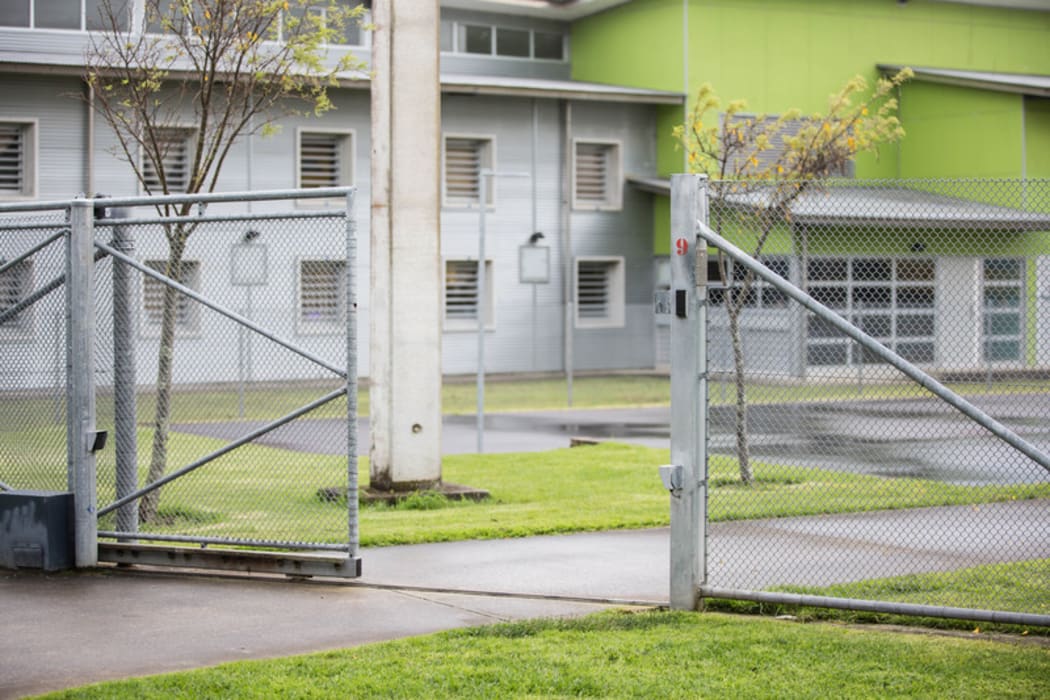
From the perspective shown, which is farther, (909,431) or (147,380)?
(909,431)

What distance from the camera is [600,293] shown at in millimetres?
40531

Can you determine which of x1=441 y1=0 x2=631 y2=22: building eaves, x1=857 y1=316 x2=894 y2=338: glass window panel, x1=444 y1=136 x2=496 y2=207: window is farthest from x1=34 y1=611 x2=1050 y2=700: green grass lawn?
x1=441 y1=0 x2=631 y2=22: building eaves

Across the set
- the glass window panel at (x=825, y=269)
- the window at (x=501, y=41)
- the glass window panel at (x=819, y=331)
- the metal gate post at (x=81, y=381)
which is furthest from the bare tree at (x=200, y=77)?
the window at (x=501, y=41)

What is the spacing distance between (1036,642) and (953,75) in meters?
33.4

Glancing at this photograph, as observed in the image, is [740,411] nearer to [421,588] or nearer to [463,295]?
[421,588]

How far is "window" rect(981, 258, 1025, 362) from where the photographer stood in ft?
30.7

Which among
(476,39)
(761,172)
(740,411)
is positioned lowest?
Answer: (740,411)

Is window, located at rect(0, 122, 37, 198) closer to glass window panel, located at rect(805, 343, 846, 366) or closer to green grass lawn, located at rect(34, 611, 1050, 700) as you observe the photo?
glass window panel, located at rect(805, 343, 846, 366)

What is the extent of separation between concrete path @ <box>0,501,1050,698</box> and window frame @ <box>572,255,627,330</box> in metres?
27.6

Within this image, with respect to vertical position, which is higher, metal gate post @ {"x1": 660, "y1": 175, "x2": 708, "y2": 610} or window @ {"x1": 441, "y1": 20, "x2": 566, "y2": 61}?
window @ {"x1": 441, "y1": 20, "x2": 566, "y2": 61}

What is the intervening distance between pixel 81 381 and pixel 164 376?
5.78ft

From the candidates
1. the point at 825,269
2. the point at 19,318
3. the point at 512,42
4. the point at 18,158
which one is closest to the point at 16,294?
the point at 19,318

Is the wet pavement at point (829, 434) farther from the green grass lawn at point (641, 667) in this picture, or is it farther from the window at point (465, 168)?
the window at point (465, 168)

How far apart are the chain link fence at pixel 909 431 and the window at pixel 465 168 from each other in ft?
73.2
